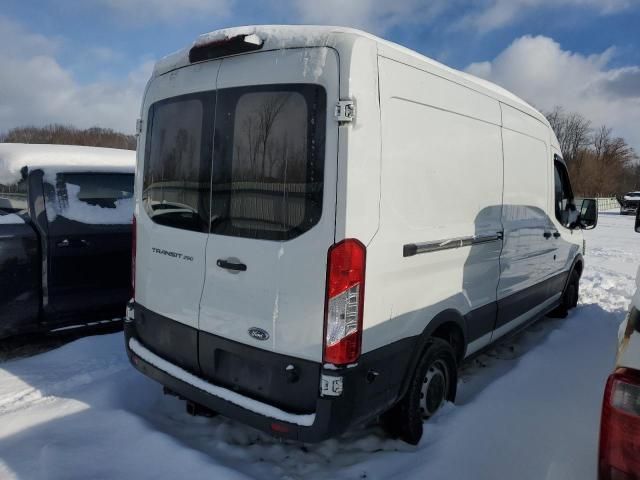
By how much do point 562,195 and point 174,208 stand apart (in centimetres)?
422

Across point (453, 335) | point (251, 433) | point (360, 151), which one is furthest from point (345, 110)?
point (251, 433)

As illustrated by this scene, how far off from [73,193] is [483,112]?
361cm

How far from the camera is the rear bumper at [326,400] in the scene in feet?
7.64

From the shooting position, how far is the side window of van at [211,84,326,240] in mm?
2328

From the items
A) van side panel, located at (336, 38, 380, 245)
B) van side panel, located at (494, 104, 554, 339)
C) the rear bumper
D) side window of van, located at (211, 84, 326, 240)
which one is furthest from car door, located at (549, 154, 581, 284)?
side window of van, located at (211, 84, 326, 240)

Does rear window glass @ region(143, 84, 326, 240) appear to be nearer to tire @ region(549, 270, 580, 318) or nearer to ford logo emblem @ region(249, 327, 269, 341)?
ford logo emblem @ region(249, 327, 269, 341)

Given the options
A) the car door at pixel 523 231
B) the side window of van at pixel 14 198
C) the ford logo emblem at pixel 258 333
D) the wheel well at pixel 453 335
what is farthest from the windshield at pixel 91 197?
the car door at pixel 523 231

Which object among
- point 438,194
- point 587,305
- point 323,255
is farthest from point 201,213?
point 587,305

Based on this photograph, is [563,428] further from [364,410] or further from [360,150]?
[360,150]

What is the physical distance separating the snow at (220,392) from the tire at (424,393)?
778mm

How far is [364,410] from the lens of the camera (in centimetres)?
247

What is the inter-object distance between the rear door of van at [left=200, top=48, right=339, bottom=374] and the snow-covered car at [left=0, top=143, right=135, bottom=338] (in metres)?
2.18

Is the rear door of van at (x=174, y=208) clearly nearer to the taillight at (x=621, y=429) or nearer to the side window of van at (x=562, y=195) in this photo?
the taillight at (x=621, y=429)

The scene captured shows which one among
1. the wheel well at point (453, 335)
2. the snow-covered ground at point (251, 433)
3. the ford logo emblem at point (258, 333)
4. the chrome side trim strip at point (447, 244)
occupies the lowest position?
the snow-covered ground at point (251, 433)
